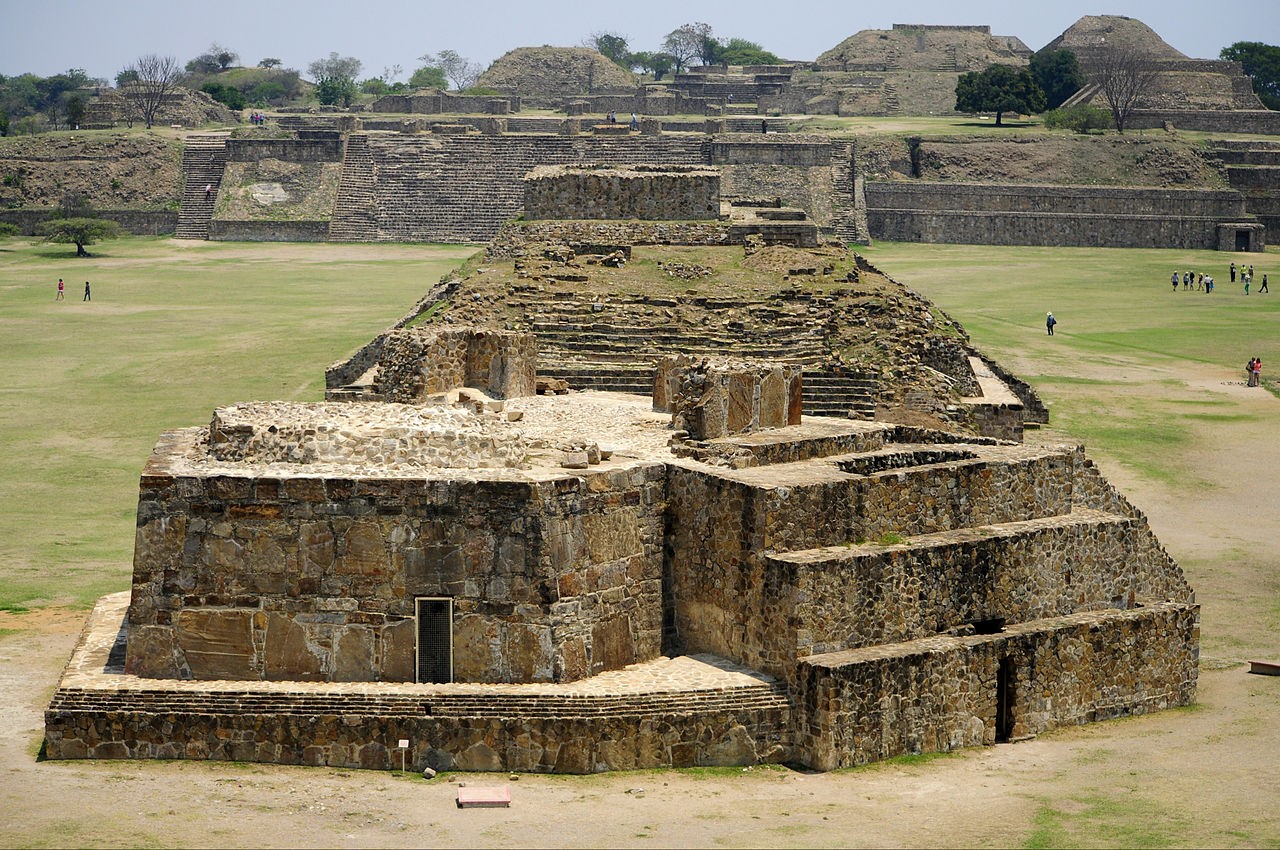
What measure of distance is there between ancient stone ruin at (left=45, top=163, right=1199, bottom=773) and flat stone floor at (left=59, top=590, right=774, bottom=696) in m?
0.04

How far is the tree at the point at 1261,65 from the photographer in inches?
3885

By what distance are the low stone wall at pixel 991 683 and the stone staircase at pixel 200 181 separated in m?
51.1

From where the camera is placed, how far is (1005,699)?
16.7 meters

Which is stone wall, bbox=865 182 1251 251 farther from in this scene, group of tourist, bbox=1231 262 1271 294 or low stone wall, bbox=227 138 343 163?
low stone wall, bbox=227 138 343 163

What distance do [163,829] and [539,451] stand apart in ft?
17.2

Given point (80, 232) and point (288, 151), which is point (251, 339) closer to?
point (80, 232)

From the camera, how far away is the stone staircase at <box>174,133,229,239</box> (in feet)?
213

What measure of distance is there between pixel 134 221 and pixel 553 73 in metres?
43.1

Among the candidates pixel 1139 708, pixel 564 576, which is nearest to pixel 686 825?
pixel 564 576

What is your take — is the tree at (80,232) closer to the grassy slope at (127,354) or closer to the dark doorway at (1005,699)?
the grassy slope at (127,354)

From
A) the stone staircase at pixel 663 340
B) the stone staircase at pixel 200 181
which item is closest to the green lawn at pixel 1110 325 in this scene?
the stone staircase at pixel 663 340

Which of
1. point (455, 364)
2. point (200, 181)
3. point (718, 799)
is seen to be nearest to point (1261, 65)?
point (200, 181)

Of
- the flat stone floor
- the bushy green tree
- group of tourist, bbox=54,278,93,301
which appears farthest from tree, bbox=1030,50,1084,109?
the flat stone floor

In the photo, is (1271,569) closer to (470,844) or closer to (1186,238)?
(470,844)
